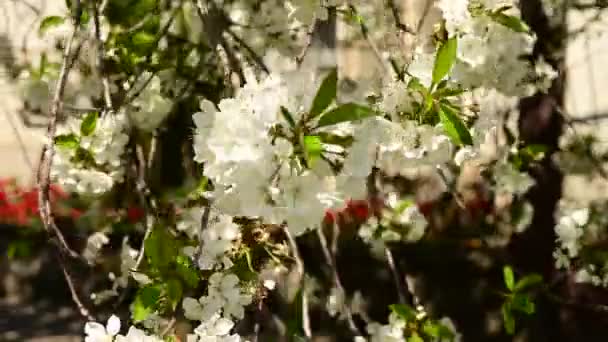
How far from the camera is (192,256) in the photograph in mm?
1772

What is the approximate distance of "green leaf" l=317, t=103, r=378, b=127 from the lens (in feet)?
3.96

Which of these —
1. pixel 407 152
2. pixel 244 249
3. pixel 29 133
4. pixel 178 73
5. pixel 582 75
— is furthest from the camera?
pixel 29 133

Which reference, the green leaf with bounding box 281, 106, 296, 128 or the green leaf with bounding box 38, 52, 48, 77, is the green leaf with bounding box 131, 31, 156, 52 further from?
the green leaf with bounding box 281, 106, 296, 128

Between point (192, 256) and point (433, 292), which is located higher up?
point (192, 256)

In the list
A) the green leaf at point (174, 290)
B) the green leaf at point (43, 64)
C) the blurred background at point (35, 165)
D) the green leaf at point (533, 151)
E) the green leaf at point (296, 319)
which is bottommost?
the blurred background at point (35, 165)

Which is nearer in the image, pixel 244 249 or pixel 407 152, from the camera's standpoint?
pixel 407 152

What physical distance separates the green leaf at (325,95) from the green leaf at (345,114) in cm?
2

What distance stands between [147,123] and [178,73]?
0.17 meters

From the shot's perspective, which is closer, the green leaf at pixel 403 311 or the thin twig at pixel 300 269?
the thin twig at pixel 300 269

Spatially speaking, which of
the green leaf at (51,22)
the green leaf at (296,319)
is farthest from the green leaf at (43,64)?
the green leaf at (296,319)

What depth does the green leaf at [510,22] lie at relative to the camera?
5.90ft

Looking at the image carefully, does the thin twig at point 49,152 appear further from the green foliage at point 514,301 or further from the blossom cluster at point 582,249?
the blossom cluster at point 582,249

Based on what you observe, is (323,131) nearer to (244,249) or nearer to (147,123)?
(244,249)

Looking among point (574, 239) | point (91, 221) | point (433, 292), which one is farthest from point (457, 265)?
point (91, 221)
